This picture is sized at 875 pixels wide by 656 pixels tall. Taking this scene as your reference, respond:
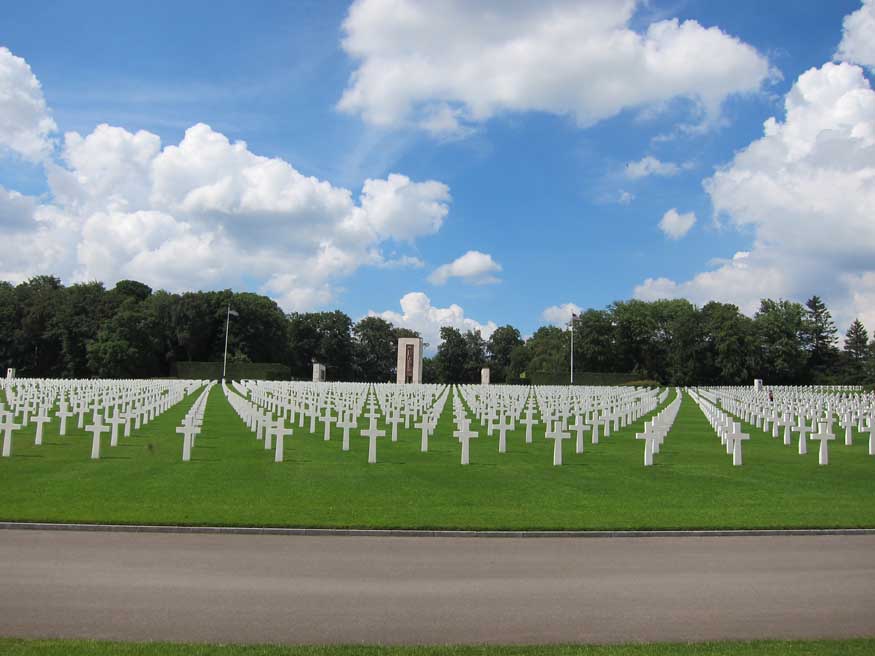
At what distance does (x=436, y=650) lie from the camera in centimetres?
507

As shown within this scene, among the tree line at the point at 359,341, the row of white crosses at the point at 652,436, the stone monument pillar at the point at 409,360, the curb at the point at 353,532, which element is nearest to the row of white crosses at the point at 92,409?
the curb at the point at 353,532

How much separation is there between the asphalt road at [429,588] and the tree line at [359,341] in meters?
65.5

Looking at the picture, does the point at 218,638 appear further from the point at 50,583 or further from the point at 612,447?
the point at 612,447

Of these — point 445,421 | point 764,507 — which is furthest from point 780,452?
point 445,421

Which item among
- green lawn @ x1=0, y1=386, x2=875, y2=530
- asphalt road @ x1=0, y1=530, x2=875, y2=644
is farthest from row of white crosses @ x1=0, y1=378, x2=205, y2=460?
asphalt road @ x1=0, y1=530, x2=875, y2=644

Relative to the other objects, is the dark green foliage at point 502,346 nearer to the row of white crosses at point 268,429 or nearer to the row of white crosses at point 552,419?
the row of white crosses at point 552,419

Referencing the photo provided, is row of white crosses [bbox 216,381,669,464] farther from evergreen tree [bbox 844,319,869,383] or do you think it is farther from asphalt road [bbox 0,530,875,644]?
evergreen tree [bbox 844,319,869,383]

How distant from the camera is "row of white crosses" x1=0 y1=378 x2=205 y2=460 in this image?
15320 mm

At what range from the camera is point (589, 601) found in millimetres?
6379

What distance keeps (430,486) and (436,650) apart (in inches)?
280

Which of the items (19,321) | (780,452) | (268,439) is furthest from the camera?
(19,321)

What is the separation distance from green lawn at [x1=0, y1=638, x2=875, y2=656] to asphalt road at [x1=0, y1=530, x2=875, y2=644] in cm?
23

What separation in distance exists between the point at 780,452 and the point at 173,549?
15456 millimetres

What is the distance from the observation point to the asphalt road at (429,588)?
556 centimetres
